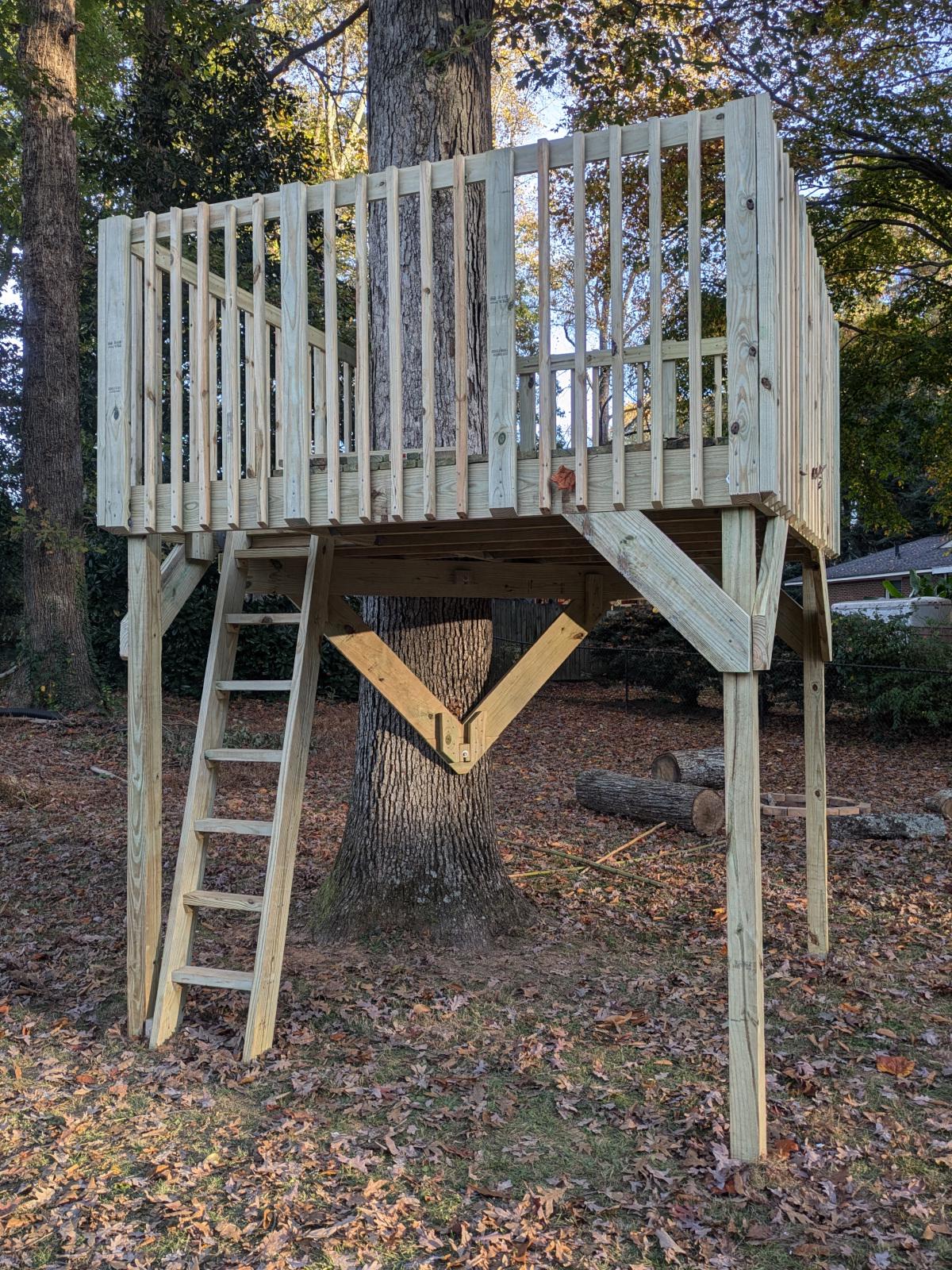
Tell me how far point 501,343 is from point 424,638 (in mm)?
2236

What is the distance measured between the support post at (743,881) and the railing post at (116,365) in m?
2.58

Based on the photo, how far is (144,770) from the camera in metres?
4.45

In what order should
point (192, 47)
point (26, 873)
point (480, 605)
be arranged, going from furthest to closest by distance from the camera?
1. point (192, 47)
2. point (26, 873)
3. point (480, 605)

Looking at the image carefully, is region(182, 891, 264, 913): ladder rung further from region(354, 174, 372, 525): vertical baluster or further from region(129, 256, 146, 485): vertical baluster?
region(129, 256, 146, 485): vertical baluster

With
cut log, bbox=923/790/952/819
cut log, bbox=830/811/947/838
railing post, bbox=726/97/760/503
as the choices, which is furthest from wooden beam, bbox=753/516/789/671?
cut log, bbox=923/790/952/819

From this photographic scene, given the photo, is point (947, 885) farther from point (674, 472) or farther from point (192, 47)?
point (192, 47)

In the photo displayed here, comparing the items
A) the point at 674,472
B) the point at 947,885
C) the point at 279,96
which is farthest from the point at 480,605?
the point at 279,96

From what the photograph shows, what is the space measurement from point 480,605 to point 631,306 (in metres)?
17.3

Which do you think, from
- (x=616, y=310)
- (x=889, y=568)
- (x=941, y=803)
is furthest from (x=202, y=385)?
(x=889, y=568)

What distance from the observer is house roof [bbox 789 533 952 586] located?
2097 centimetres

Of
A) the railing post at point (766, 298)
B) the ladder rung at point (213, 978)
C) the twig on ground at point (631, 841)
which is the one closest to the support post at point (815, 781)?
the twig on ground at point (631, 841)

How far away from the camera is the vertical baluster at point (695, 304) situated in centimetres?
321

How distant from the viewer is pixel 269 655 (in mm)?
14656

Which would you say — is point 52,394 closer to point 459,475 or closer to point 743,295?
point 459,475
